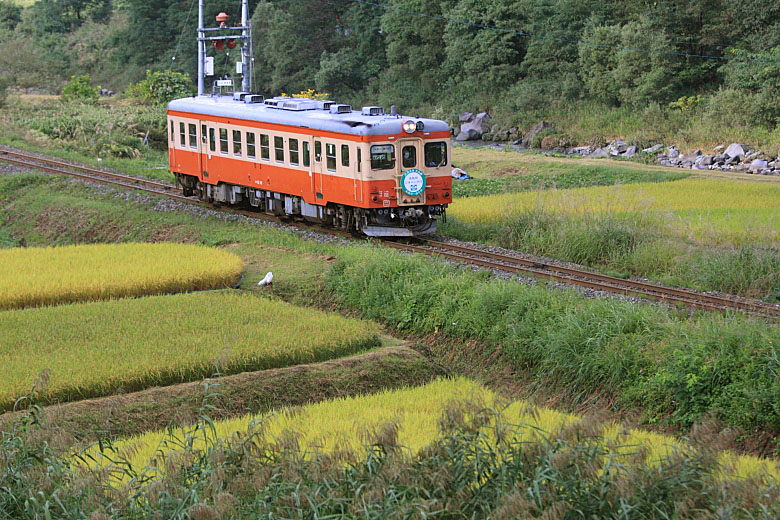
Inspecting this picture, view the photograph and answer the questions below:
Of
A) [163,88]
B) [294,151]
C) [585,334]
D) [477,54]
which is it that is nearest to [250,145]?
[294,151]

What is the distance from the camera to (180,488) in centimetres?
714

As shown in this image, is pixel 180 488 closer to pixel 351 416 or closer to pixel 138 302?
pixel 351 416

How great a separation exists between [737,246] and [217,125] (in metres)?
12.4

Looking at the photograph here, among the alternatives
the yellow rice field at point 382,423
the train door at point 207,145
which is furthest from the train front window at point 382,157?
the yellow rice field at point 382,423

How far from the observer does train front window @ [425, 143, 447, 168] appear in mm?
19500

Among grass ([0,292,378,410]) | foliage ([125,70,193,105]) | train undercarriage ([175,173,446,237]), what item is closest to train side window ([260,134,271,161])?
train undercarriage ([175,173,446,237])

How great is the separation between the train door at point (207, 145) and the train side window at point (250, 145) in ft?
4.91

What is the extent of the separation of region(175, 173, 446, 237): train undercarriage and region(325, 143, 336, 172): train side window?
2.86 ft

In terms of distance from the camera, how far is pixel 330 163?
19688mm

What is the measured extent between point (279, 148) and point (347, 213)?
2411 mm

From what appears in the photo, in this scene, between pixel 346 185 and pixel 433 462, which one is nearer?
pixel 433 462

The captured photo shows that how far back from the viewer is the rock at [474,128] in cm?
5056

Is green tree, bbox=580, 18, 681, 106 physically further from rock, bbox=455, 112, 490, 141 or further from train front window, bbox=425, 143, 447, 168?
train front window, bbox=425, 143, 447, 168

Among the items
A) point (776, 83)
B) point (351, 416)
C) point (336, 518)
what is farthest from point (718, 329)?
point (776, 83)
